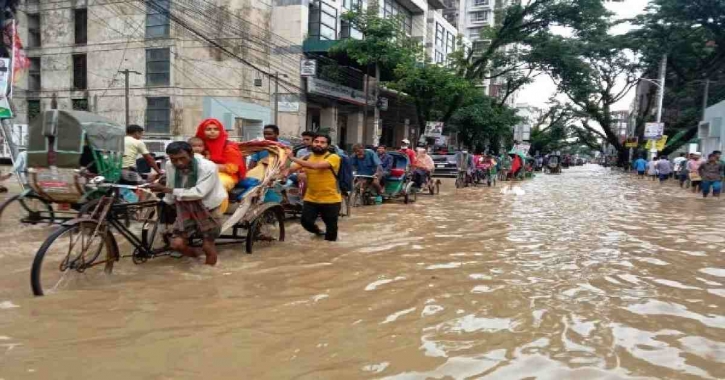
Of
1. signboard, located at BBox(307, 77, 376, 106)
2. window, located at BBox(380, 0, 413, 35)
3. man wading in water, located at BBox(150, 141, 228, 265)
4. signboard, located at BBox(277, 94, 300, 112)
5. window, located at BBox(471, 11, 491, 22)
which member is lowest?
man wading in water, located at BBox(150, 141, 228, 265)

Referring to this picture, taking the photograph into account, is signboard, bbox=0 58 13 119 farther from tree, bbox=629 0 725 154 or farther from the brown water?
tree, bbox=629 0 725 154

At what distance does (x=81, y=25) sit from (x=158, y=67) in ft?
20.3

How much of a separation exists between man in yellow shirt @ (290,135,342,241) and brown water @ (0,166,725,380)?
0.41 metres

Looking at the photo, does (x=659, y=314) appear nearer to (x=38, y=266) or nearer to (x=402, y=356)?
(x=402, y=356)

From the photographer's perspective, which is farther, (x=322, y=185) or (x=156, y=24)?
(x=156, y=24)

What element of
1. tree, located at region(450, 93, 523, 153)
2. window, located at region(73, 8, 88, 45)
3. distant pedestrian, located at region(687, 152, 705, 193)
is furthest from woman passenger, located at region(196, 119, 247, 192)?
tree, located at region(450, 93, 523, 153)

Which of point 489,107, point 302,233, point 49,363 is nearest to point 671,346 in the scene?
point 49,363

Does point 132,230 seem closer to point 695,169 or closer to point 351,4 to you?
point 695,169

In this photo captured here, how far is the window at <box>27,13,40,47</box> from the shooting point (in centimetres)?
2842

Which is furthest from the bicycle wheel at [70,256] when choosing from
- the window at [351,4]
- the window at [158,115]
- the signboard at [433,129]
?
the window at [351,4]

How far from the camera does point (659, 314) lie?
416 centimetres

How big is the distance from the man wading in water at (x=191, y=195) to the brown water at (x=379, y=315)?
1.20 ft

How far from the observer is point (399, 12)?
35.6 metres

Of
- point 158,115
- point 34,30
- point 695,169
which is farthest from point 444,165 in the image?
point 34,30
